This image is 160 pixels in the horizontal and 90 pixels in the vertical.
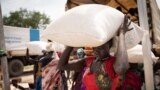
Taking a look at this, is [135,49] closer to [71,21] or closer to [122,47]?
[122,47]

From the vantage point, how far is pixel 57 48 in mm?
6156

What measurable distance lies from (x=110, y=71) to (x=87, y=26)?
1.40 feet

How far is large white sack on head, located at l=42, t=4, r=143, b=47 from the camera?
6.50ft

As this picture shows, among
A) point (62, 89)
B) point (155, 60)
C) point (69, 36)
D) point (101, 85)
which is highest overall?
point (69, 36)

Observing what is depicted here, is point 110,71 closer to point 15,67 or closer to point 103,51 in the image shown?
point 103,51

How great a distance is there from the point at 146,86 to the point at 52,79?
1.44 m

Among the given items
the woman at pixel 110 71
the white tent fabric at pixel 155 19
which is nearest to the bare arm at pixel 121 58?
the woman at pixel 110 71

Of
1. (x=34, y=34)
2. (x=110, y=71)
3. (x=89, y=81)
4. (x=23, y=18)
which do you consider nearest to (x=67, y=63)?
(x=89, y=81)

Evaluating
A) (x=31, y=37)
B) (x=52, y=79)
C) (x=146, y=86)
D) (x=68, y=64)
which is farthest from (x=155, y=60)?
(x=31, y=37)

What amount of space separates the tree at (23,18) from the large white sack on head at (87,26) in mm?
35456

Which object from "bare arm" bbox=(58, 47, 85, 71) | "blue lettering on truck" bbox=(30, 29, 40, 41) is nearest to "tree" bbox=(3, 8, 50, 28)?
"blue lettering on truck" bbox=(30, 29, 40, 41)

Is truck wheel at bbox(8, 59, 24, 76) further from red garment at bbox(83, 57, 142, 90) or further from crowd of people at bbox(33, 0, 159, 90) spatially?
red garment at bbox(83, 57, 142, 90)

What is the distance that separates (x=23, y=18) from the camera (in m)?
40.4

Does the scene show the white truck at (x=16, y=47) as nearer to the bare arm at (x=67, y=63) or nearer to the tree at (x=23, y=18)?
the bare arm at (x=67, y=63)
